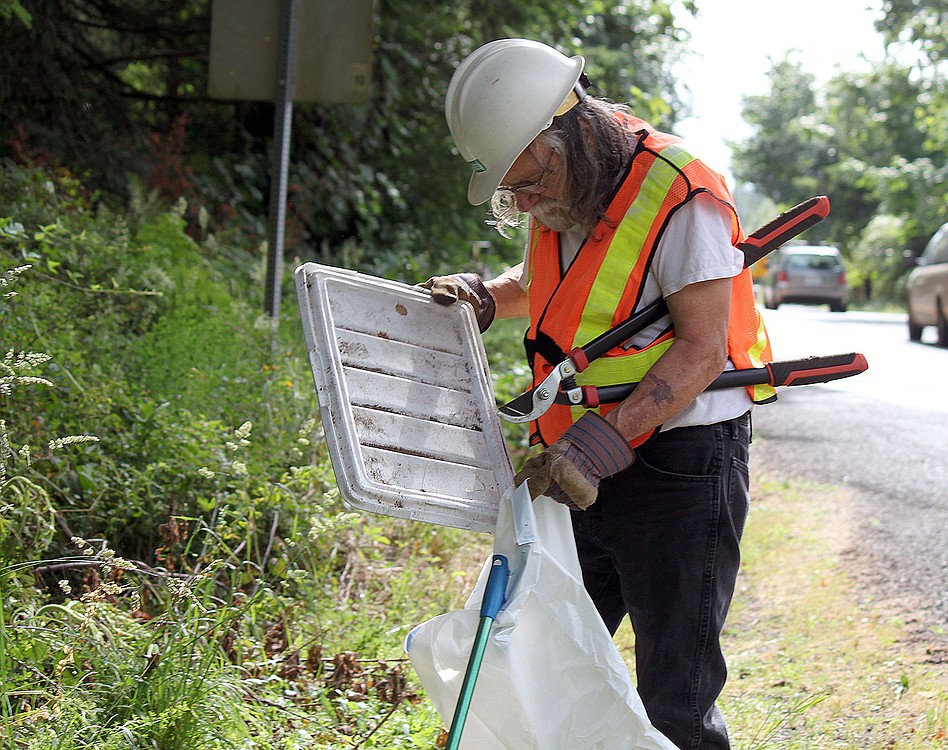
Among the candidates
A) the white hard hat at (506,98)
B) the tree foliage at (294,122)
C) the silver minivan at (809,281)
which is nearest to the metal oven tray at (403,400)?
the white hard hat at (506,98)

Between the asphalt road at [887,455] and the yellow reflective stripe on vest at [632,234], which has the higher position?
the yellow reflective stripe on vest at [632,234]

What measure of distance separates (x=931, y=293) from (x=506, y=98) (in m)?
15.1

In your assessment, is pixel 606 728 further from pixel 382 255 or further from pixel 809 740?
pixel 382 255

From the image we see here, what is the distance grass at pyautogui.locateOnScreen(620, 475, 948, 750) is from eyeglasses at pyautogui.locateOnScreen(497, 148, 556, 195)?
70.7 inches

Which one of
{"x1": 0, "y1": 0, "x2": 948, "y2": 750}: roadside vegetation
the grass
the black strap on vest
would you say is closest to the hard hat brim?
the black strap on vest

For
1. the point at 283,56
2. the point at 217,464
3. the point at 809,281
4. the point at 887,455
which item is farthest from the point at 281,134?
the point at 809,281

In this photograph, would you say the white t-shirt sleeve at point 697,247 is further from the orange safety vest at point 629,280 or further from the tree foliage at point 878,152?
the tree foliage at point 878,152

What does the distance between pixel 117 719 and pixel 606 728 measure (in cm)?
120

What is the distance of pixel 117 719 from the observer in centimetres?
275

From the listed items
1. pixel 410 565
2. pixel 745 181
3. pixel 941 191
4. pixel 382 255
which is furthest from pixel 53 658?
pixel 745 181

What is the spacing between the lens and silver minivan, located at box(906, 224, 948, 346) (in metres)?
15.8

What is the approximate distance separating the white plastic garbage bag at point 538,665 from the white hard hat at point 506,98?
0.72m

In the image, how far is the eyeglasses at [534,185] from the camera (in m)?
2.48

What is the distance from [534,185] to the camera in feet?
8.24
